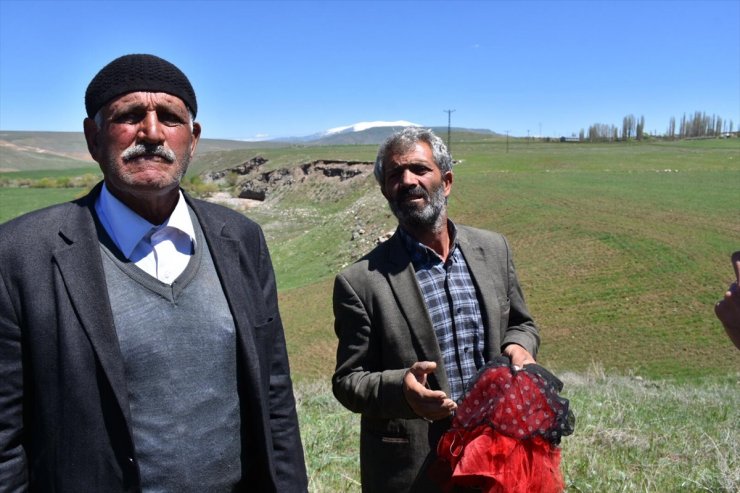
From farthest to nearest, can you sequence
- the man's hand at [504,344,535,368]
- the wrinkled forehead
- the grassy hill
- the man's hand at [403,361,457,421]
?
the grassy hill, the man's hand at [504,344,535,368], the man's hand at [403,361,457,421], the wrinkled forehead

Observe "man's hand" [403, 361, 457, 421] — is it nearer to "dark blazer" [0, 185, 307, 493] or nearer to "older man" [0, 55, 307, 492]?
"older man" [0, 55, 307, 492]

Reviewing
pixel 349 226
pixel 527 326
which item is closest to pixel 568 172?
pixel 349 226

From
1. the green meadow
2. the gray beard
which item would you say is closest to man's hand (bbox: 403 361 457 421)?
the gray beard

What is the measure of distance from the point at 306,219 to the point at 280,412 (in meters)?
43.7

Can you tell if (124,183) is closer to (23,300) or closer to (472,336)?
(23,300)

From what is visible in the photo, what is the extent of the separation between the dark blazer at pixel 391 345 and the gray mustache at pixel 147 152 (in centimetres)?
96

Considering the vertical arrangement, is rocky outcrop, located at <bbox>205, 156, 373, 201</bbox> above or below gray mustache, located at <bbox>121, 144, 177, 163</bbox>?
below

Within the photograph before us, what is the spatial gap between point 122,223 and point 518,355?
172 centimetres

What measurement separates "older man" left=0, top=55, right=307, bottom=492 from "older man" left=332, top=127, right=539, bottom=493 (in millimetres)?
385

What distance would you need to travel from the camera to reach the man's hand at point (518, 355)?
2596mm

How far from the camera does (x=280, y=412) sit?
2.44m

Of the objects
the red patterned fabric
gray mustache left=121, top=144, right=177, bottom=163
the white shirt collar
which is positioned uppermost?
gray mustache left=121, top=144, right=177, bottom=163

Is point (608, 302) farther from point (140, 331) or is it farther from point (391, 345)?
point (140, 331)

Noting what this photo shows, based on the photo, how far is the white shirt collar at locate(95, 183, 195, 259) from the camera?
2156 millimetres
